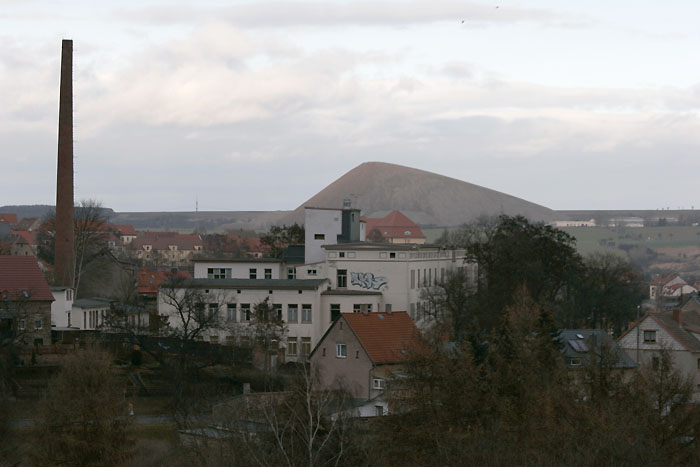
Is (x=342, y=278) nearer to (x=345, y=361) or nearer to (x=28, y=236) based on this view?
(x=345, y=361)

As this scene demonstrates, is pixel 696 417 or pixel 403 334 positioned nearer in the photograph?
pixel 696 417

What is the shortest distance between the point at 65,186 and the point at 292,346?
19672mm

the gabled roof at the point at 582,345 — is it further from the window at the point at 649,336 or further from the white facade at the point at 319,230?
the white facade at the point at 319,230

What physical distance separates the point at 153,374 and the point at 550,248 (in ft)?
103

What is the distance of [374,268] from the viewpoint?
74125 millimetres

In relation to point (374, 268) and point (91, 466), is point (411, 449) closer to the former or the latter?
point (91, 466)

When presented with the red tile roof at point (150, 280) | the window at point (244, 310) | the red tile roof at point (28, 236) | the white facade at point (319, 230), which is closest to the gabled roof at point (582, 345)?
the window at point (244, 310)

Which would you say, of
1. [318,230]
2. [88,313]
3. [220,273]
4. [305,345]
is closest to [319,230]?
[318,230]

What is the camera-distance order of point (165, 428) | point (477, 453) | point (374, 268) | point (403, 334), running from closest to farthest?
point (477, 453)
point (165, 428)
point (403, 334)
point (374, 268)

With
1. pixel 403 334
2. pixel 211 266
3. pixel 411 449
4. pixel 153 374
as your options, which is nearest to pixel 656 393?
pixel 411 449

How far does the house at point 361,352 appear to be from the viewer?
52.6m

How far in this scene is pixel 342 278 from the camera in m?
74.2

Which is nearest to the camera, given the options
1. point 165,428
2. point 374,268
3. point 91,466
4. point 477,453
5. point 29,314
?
point 477,453

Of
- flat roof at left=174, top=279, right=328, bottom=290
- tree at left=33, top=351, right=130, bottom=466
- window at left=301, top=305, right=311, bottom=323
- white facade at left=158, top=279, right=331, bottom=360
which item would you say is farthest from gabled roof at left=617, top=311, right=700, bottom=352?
tree at left=33, top=351, right=130, bottom=466
